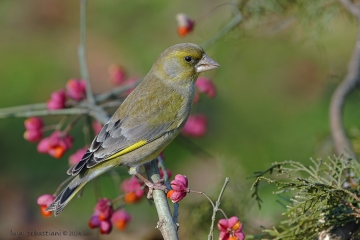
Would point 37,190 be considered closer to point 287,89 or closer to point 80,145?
point 80,145

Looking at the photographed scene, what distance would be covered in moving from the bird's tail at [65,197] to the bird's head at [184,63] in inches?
32.7

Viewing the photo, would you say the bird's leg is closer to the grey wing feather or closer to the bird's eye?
the grey wing feather

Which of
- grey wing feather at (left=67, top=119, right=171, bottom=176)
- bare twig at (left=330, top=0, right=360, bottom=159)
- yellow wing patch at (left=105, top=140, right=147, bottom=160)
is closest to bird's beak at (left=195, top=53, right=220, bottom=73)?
grey wing feather at (left=67, top=119, right=171, bottom=176)

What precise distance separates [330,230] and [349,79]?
1388 millimetres

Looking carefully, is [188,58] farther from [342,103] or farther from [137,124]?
[342,103]

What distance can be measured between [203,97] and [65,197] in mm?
3231

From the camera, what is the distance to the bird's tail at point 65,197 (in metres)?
2.75

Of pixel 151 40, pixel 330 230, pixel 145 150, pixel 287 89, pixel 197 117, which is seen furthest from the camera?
pixel 151 40

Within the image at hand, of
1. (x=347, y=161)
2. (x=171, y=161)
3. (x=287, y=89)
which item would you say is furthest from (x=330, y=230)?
(x=287, y=89)

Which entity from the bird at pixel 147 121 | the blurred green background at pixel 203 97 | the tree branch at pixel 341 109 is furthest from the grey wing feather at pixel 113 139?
the tree branch at pixel 341 109

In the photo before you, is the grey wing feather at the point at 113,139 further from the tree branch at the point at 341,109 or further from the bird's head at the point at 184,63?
the tree branch at the point at 341,109

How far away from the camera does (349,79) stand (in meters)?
3.48

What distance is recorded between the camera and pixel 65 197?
2820mm

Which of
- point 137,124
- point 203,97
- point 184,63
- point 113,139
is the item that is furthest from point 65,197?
point 203,97
